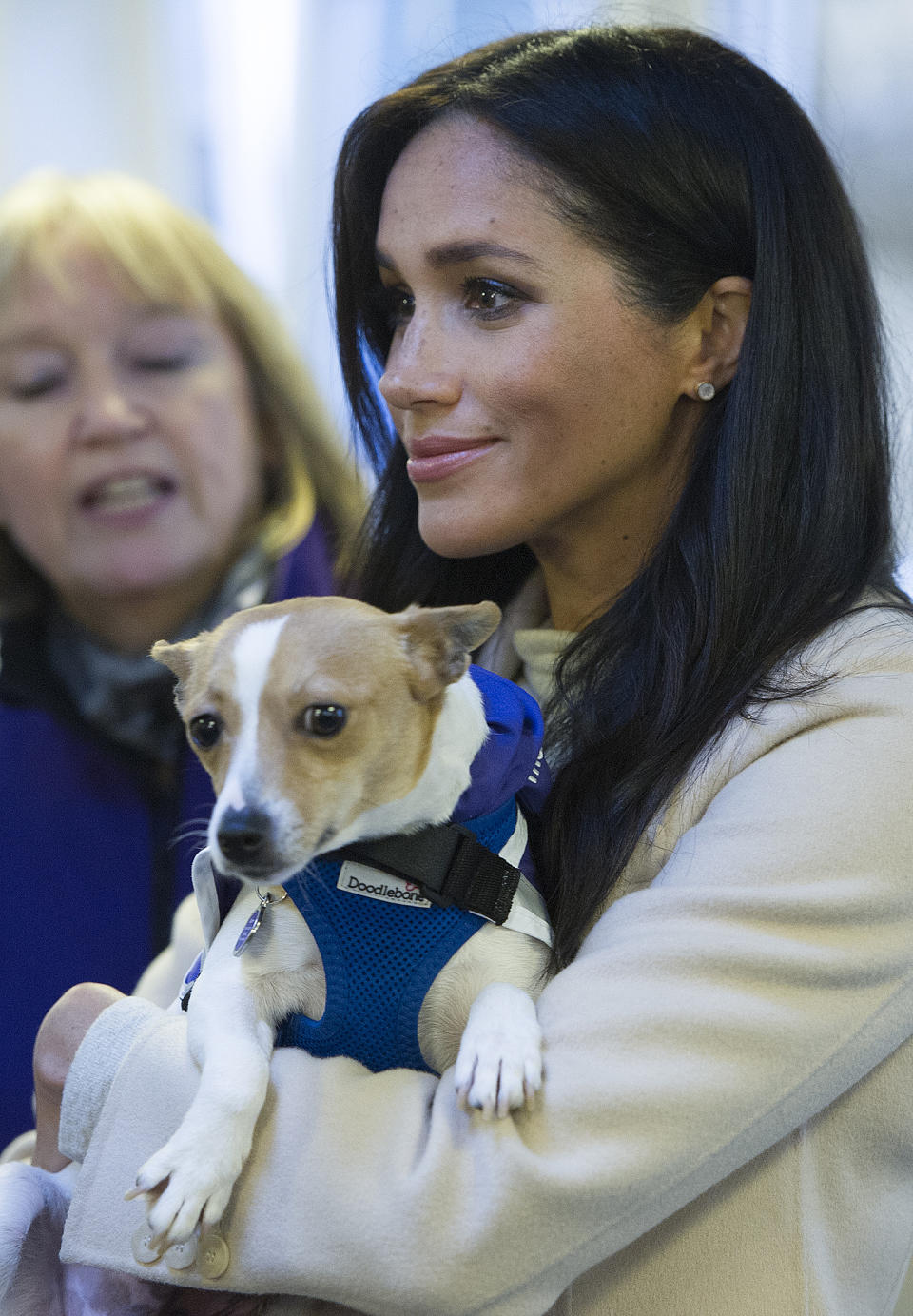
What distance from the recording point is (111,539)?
7.30 ft

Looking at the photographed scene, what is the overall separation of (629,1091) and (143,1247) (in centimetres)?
44

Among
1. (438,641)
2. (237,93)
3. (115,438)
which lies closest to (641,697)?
(438,641)

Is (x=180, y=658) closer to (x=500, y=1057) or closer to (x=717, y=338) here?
(x=500, y=1057)

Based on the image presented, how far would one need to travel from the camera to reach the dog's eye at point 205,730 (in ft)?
3.77

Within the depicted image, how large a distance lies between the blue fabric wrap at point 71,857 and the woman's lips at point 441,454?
3.18 ft

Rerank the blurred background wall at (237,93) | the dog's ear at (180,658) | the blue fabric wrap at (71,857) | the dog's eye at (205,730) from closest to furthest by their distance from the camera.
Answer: the dog's eye at (205,730) < the dog's ear at (180,658) < the blue fabric wrap at (71,857) < the blurred background wall at (237,93)

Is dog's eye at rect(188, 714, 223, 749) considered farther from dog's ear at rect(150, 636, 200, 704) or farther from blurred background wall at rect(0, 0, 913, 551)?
blurred background wall at rect(0, 0, 913, 551)

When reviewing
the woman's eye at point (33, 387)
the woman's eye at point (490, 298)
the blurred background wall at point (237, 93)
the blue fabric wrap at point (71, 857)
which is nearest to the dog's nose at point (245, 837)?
the woman's eye at point (490, 298)

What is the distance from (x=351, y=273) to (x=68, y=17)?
8.28ft

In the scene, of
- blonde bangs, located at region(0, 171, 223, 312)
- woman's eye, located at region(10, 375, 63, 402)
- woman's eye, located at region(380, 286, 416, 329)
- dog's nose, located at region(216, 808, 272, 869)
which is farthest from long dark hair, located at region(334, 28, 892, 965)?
woman's eye, located at region(10, 375, 63, 402)

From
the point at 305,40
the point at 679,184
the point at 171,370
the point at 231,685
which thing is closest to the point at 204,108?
the point at 305,40

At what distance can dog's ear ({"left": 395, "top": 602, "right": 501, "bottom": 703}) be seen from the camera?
1187mm

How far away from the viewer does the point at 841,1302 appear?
104 cm

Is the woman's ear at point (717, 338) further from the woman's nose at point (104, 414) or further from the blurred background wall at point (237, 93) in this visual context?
the blurred background wall at point (237, 93)
